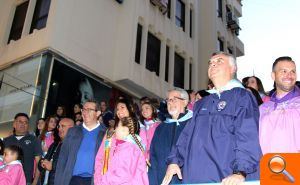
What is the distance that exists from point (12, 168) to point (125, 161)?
104 inches

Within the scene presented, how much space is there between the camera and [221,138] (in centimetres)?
290

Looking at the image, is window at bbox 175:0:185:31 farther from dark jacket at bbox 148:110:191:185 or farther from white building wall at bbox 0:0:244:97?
dark jacket at bbox 148:110:191:185

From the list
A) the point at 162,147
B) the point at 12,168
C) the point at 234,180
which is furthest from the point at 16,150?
the point at 234,180

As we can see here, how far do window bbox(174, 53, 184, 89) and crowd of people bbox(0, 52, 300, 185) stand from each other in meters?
11.7

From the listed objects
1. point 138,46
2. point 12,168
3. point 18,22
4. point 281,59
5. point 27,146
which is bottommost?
point 12,168

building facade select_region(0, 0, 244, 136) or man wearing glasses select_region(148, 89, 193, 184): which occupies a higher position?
building facade select_region(0, 0, 244, 136)

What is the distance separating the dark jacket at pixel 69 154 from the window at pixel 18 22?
1018 centimetres

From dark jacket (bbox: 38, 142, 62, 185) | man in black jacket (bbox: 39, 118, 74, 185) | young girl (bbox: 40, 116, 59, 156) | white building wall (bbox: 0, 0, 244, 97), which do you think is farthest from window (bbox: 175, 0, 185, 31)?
dark jacket (bbox: 38, 142, 62, 185)

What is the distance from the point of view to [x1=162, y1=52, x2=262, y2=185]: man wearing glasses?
8.74 feet

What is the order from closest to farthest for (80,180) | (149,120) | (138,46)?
1. (80,180)
2. (149,120)
3. (138,46)

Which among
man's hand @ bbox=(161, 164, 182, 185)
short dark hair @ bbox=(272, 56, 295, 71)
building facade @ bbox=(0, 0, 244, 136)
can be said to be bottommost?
man's hand @ bbox=(161, 164, 182, 185)

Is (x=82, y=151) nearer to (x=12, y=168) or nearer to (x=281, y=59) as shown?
(x=12, y=168)

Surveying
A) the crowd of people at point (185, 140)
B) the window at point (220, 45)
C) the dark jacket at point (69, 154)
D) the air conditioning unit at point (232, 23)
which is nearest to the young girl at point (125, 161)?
the crowd of people at point (185, 140)

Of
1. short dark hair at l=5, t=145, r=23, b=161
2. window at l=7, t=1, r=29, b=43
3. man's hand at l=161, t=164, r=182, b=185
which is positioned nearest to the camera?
man's hand at l=161, t=164, r=182, b=185
